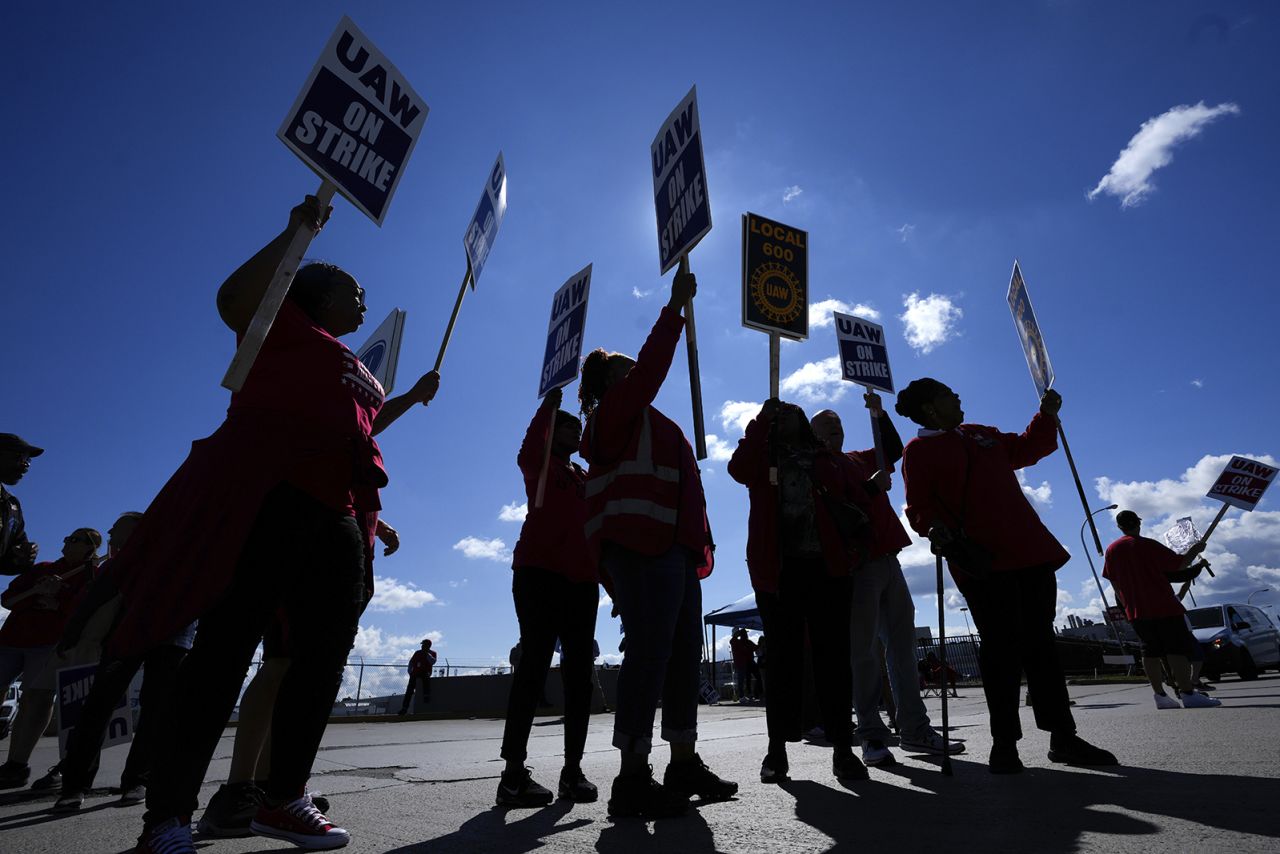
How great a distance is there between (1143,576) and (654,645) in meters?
6.88

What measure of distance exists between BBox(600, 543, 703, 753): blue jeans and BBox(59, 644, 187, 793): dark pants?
215 cm

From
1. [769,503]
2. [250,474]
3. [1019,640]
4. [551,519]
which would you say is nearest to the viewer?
[250,474]

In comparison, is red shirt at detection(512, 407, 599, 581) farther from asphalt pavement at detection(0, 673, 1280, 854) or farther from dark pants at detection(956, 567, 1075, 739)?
dark pants at detection(956, 567, 1075, 739)

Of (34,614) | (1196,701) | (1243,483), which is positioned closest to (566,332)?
(34,614)

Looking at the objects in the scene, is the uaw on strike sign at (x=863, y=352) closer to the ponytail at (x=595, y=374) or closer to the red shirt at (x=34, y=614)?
the ponytail at (x=595, y=374)

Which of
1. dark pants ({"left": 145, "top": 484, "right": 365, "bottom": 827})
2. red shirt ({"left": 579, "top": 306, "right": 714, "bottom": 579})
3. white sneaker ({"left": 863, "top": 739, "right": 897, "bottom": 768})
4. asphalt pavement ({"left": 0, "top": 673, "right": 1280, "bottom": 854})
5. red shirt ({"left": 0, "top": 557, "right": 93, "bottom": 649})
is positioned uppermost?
red shirt ({"left": 579, "top": 306, "right": 714, "bottom": 579})

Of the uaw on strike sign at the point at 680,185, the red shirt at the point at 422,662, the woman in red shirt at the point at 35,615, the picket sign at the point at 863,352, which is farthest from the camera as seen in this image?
the red shirt at the point at 422,662

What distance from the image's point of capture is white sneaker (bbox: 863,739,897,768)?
12.6 feet

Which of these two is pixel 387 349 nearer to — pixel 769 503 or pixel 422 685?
pixel 769 503

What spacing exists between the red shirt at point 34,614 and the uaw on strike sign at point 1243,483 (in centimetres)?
1367

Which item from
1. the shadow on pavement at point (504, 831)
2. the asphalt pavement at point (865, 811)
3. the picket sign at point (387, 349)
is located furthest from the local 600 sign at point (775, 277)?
the shadow on pavement at point (504, 831)

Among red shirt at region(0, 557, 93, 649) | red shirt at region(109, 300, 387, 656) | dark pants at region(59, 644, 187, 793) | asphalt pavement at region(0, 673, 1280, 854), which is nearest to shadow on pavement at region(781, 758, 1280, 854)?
asphalt pavement at region(0, 673, 1280, 854)

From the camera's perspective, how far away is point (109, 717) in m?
3.73

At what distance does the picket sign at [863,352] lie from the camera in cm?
677
